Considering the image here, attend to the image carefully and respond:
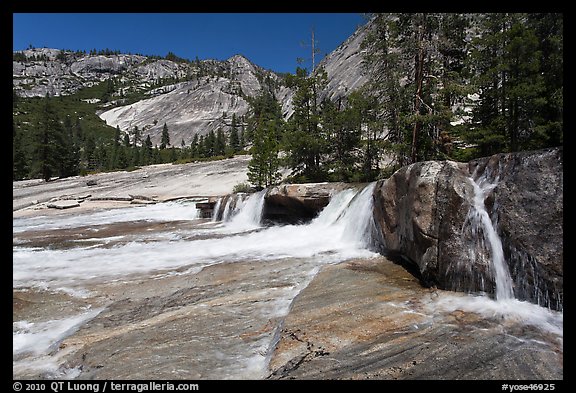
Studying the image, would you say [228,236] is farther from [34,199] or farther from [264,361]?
[34,199]

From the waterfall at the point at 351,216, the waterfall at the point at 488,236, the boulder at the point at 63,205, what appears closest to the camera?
the waterfall at the point at 488,236

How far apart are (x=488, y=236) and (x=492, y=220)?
0.29 meters

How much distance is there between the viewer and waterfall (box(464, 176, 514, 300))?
490cm

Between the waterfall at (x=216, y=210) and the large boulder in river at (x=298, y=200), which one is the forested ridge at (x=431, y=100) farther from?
the waterfall at (x=216, y=210)

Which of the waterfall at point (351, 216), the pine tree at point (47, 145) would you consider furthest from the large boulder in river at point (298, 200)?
the pine tree at point (47, 145)

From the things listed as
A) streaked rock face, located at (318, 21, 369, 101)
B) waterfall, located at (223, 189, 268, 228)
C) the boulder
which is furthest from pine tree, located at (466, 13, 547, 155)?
streaked rock face, located at (318, 21, 369, 101)

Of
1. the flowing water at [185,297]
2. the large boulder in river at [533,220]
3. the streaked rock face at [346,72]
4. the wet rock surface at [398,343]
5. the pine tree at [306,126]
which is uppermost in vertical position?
the streaked rock face at [346,72]

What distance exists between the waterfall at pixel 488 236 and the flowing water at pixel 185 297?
26 millimetres

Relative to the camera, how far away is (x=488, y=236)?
5.21 metres

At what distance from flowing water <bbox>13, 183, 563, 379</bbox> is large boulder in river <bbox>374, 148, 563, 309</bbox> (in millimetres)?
225

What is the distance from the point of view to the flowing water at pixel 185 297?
11.7 ft

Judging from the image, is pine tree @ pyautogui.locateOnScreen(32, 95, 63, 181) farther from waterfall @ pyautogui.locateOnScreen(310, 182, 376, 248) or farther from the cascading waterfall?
waterfall @ pyautogui.locateOnScreen(310, 182, 376, 248)
